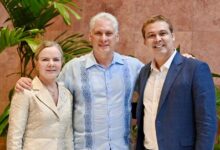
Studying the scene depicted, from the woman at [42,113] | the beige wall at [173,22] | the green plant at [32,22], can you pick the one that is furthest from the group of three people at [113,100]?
the beige wall at [173,22]

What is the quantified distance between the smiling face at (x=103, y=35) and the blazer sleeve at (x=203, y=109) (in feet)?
1.75

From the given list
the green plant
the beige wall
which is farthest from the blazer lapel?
the beige wall

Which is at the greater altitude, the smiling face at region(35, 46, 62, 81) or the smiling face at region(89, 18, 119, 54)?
the smiling face at region(89, 18, 119, 54)

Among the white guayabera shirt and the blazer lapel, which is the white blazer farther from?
the white guayabera shirt

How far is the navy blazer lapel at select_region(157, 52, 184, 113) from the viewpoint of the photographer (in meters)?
1.75

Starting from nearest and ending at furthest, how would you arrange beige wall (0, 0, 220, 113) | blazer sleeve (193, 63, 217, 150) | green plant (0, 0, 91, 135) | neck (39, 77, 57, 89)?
blazer sleeve (193, 63, 217, 150) → neck (39, 77, 57, 89) → green plant (0, 0, 91, 135) → beige wall (0, 0, 220, 113)

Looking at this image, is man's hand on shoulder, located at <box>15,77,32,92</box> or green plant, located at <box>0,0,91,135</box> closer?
man's hand on shoulder, located at <box>15,77,32,92</box>

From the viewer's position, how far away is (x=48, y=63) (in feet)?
6.10

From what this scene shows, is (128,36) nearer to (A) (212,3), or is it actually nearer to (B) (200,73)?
(A) (212,3)

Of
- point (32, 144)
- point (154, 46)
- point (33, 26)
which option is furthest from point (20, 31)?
point (154, 46)

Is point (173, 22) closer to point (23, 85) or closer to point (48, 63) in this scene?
point (48, 63)

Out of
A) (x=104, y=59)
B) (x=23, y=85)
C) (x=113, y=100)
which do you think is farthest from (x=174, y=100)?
(x=23, y=85)

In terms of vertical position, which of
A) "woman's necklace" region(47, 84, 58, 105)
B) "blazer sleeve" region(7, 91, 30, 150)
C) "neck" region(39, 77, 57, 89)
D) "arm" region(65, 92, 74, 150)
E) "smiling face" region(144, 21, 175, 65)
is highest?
"smiling face" region(144, 21, 175, 65)

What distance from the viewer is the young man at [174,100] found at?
1675 millimetres
